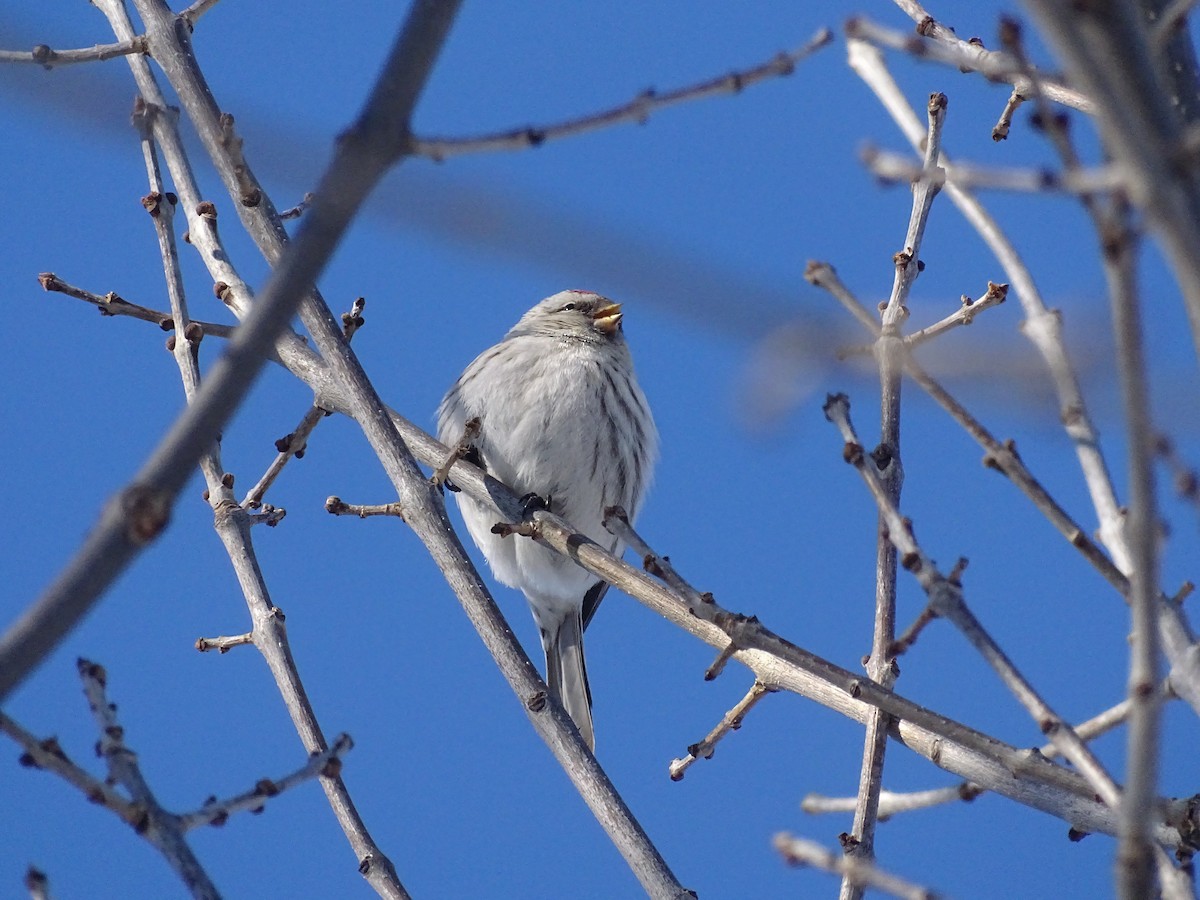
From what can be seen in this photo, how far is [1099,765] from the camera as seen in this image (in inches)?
72.4

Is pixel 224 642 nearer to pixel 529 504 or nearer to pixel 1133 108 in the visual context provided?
pixel 529 504

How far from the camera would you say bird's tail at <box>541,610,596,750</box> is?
5.66 metres

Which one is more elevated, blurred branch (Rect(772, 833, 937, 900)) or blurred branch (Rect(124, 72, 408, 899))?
blurred branch (Rect(124, 72, 408, 899))

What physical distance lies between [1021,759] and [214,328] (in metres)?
2.32

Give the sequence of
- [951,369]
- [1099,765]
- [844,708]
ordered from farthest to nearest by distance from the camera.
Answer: [844,708] < [1099,765] < [951,369]

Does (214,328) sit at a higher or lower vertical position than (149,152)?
lower

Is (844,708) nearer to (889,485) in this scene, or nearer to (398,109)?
(889,485)

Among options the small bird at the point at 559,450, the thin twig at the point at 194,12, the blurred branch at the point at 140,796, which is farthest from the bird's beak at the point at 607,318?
the blurred branch at the point at 140,796

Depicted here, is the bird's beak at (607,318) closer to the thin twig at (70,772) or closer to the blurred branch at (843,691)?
the blurred branch at (843,691)

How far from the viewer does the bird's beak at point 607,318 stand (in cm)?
627

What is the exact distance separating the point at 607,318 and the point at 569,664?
5.44 ft

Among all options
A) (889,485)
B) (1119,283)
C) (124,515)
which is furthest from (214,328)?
(1119,283)

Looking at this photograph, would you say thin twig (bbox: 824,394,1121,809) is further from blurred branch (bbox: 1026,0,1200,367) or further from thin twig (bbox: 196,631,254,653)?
thin twig (bbox: 196,631,254,653)

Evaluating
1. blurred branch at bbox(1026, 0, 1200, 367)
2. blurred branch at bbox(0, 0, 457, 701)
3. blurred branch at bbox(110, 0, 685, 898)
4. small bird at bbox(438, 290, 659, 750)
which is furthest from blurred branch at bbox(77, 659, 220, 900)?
small bird at bbox(438, 290, 659, 750)
